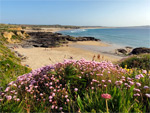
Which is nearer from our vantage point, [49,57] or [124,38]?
[49,57]

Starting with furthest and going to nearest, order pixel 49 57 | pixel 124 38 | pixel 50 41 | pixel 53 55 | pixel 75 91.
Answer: pixel 124 38
pixel 50 41
pixel 53 55
pixel 49 57
pixel 75 91

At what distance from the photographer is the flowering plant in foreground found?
7.86 feet

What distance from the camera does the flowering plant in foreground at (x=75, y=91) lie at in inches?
94.3

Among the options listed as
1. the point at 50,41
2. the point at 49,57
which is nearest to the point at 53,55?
the point at 49,57

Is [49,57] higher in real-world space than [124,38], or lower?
lower

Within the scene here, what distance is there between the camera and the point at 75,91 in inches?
114

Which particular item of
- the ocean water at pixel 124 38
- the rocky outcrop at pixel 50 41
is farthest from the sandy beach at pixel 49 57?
the ocean water at pixel 124 38

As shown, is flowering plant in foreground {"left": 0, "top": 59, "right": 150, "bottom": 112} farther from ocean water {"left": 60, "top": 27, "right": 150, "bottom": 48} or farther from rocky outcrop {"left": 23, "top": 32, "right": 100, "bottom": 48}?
ocean water {"left": 60, "top": 27, "right": 150, "bottom": 48}

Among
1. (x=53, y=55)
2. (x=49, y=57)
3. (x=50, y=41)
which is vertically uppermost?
(x=50, y=41)

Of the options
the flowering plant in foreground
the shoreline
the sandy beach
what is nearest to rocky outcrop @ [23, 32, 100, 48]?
the shoreline

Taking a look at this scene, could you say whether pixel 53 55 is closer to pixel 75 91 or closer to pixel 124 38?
pixel 75 91

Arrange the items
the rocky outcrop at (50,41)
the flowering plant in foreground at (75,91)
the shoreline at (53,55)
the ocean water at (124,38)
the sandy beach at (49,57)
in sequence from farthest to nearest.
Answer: the ocean water at (124,38)
the rocky outcrop at (50,41)
the shoreline at (53,55)
the sandy beach at (49,57)
the flowering plant in foreground at (75,91)

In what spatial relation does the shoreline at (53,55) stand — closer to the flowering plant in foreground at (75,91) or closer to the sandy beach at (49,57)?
the sandy beach at (49,57)

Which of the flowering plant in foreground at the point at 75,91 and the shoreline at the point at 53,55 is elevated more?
the flowering plant in foreground at the point at 75,91
